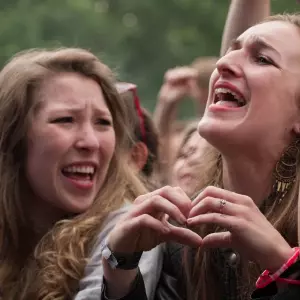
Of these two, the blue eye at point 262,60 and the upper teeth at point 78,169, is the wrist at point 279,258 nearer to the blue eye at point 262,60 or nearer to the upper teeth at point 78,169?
the blue eye at point 262,60

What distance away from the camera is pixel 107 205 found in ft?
10.1

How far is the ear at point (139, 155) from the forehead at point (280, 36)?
1103 mm

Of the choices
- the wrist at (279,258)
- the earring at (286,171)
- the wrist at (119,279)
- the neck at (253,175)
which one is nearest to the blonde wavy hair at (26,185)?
the wrist at (119,279)

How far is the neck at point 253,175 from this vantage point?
2.60 metres

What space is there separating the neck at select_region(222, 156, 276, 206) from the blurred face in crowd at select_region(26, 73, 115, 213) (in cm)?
60

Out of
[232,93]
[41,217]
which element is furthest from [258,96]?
[41,217]

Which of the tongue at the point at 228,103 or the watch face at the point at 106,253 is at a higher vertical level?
the tongue at the point at 228,103

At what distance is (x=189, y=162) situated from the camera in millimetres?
3369

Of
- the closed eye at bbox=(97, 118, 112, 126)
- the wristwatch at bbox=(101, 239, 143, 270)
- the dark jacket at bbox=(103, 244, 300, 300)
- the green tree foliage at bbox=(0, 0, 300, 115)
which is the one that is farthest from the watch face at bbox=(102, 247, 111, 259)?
the green tree foliage at bbox=(0, 0, 300, 115)

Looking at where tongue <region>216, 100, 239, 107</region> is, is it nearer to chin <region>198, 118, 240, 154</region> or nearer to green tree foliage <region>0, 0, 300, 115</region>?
chin <region>198, 118, 240, 154</region>

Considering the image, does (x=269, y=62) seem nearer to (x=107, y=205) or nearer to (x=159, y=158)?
(x=107, y=205)

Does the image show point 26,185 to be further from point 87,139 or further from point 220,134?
point 220,134

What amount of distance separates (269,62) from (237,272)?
1.95 feet

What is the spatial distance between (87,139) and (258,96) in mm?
721
